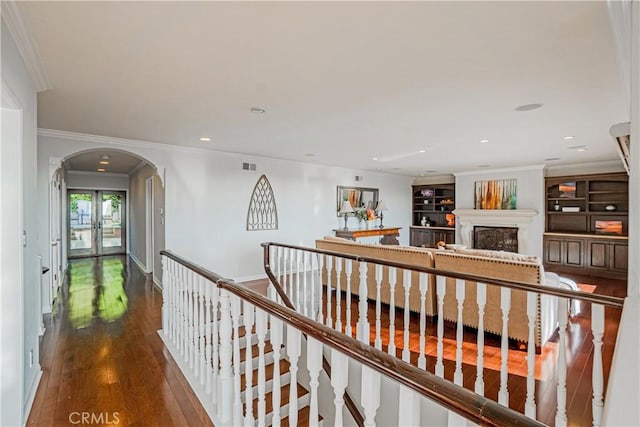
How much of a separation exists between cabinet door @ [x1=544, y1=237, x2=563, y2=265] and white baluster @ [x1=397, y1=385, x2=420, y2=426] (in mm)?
7915

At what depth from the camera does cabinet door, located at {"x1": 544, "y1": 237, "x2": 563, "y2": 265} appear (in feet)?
23.1

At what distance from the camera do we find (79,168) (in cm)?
789

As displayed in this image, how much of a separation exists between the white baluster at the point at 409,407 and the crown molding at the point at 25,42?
8.02ft

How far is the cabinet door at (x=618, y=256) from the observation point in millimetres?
6204

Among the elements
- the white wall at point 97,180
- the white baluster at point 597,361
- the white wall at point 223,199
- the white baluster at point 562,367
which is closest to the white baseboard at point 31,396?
the white wall at point 223,199

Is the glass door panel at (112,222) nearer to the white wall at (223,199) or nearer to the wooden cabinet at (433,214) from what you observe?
the white wall at (223,199)

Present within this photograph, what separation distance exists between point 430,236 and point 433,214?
803 millimetres

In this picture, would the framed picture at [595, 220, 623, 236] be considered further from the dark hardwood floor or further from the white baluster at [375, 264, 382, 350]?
the dark hardwood floor

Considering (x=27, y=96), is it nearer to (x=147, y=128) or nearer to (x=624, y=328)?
(x=147, y=128)

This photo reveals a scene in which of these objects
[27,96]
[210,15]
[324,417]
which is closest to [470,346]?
[324,417]

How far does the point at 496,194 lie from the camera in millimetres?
8023

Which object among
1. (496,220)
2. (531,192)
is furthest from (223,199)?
(531,192)

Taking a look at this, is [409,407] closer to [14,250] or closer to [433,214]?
[14,250]

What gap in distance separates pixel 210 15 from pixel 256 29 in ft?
0.83
